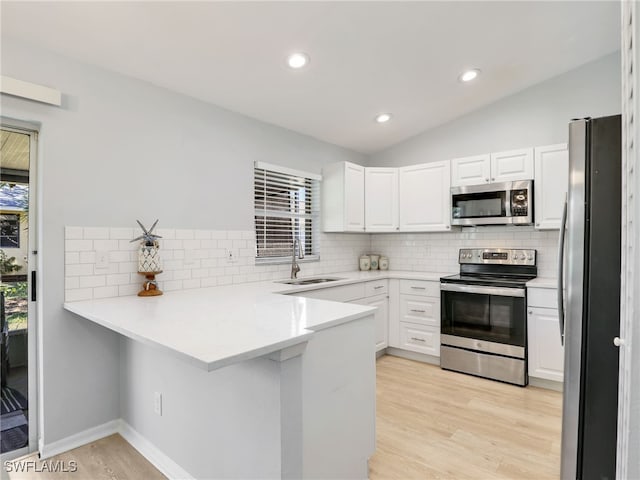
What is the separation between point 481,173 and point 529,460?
252 centimetres

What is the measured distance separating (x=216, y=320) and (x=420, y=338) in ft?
8.68

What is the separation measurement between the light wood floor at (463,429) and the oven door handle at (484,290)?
0.79 metres

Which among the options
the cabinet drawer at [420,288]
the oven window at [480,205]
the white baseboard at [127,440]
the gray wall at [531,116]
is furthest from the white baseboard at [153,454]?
the gray wall at [531,116]

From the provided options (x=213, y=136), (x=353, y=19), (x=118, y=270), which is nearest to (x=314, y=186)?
(x=213, y=136)

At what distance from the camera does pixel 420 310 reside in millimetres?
3666

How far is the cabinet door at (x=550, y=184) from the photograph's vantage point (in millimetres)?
3133

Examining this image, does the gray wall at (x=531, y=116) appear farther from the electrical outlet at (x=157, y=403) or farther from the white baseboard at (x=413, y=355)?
the electrical outlet at (x=157, y=403)

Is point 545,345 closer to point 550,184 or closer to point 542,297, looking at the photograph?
point 542,297

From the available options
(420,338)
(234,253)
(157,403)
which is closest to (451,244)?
(420,338)

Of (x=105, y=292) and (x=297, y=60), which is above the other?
(x=297, y=60)

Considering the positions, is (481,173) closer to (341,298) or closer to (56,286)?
(341,298)

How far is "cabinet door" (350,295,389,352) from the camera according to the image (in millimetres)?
3686

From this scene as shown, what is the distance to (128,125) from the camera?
94.7 inches

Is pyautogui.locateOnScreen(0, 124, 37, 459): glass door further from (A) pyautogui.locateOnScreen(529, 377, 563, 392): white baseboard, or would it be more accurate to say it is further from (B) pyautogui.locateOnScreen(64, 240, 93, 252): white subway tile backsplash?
(A) pyautogui.locateOnScreen(529, 377, 563, 392): white baseboard
